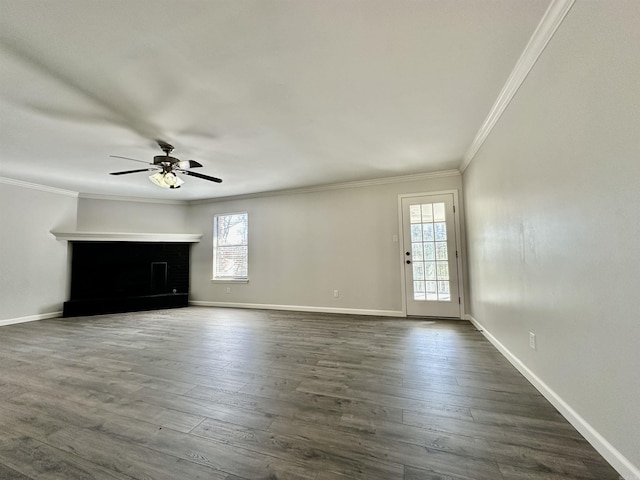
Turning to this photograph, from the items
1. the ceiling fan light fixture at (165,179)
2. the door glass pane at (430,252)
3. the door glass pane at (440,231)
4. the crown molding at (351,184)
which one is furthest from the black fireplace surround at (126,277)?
the door glass pane at (440,231)

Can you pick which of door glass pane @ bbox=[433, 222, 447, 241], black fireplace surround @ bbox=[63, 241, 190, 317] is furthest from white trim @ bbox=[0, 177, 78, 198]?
door glass pane @ bbox=[433, 222, 447, 241]

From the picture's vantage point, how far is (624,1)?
1.10 meters

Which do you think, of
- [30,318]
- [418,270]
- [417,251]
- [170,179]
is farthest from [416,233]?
[30,318]

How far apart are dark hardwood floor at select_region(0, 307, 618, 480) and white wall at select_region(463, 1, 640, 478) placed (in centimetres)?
31

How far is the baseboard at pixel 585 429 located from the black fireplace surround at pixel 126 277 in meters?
6.14

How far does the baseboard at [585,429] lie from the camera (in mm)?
1138

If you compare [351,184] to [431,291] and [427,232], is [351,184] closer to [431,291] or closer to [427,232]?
[427,232]

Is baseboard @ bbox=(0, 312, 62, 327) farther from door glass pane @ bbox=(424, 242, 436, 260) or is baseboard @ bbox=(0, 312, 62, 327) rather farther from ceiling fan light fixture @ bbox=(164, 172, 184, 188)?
door glass pane @ bbox=(424, 242, 436, 260)

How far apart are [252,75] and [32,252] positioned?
5.61m

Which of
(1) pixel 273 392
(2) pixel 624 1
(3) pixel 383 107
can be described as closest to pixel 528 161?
(2) pixel 624 1

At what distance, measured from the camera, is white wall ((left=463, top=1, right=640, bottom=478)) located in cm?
111

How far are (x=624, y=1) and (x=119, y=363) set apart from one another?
14.2 feet

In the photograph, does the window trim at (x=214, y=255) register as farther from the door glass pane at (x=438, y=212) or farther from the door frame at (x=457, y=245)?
the door glass pane at (x=438, y=212)

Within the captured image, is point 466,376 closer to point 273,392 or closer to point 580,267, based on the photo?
point 580,267
